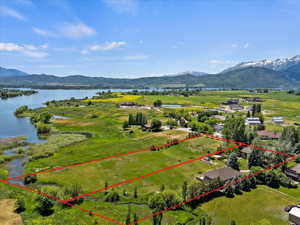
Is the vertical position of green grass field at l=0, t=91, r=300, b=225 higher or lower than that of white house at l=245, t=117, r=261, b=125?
lower

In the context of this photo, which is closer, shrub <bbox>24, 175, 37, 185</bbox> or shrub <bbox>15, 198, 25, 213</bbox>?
shrub <bbox>15, 198, 25, 213</bbox>

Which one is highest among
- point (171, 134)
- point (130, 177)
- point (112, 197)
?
point (171, 134)

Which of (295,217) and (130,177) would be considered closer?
(295,217)

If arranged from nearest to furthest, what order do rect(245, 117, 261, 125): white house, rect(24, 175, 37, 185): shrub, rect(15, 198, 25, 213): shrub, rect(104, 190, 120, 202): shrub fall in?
rect(15, 198, 25, 213): shrub → rect(104, 190, 120, 202): shrub → rect(24, 175, 37, 185): shrub → rect(245, 117, 261, 125): white house

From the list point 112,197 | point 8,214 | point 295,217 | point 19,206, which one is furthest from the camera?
point 112,197

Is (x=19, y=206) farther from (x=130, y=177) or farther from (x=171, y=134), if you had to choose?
(x=171, y=134)

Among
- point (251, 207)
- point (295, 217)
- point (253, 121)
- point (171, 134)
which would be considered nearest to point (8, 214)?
point (251, 207)

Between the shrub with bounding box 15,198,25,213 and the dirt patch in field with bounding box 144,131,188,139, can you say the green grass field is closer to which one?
the dirt patch in field with bounding box 144,131,188,139

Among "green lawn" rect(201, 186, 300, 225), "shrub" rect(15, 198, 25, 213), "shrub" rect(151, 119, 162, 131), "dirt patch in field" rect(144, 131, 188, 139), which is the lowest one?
"green lawn" rect(201, 186, 300, 225)

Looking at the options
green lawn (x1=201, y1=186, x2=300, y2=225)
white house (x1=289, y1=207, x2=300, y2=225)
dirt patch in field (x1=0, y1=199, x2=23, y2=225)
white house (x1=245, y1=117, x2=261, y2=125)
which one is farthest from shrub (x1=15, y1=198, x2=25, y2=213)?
white house (x1=245, y1=117, x2=261, y2=125)

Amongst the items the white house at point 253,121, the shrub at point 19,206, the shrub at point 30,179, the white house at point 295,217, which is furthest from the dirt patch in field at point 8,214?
the white house at point 253,121
